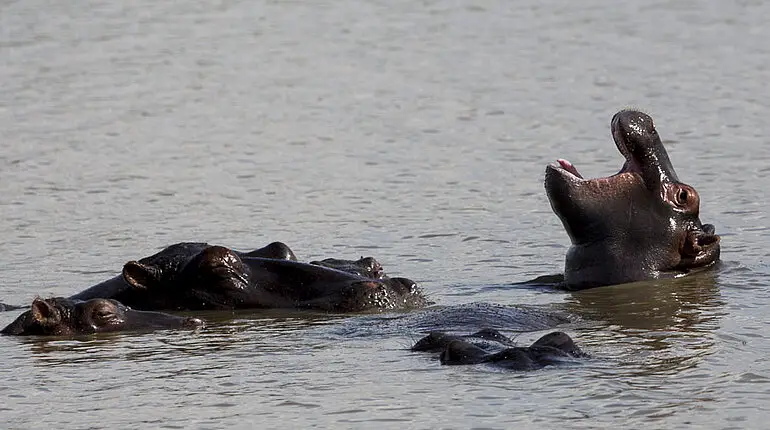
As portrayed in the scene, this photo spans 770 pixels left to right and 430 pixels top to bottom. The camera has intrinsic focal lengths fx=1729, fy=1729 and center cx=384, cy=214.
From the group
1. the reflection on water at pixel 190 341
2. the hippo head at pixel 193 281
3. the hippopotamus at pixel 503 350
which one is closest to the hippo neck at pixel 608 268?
the reflection on water at pixel 190 341

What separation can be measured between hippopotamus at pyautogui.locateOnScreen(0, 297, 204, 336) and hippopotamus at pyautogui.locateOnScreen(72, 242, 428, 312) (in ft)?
1.43

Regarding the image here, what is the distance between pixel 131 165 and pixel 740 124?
5.68 m

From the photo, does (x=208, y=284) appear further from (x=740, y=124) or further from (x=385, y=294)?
(x=740, y=124)

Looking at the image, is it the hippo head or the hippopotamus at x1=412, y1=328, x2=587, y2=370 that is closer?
the hippopotamus at x1=412, y1=328, x2=587, y2=370

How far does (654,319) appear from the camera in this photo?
9164 mm

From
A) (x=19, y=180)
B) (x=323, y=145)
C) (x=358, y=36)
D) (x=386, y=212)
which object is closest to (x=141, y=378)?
(x=386, y=212)

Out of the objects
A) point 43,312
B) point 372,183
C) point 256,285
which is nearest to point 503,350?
point 256,285

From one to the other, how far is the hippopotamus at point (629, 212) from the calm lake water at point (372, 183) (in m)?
0.22

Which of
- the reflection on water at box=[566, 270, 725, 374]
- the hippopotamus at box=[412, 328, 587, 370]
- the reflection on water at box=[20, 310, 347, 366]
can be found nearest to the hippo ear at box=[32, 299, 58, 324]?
the reflection on water at box=[20, 310, 347, 366]

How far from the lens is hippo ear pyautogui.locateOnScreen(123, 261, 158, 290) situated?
948cm

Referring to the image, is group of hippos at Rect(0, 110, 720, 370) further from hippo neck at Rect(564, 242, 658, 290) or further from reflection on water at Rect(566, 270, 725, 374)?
reflection on water at Rect(566, 270, 725, 374)

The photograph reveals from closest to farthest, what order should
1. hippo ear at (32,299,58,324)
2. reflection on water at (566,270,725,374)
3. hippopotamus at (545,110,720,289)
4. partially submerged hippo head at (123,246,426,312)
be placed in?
reflection on water at (566,270,725,374) → hippo ear at (32,299,58,324) → partially submerged hippo head at (123,246,426,312) → hippopotamus at (545,110,720,289)

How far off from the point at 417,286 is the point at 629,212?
140 centimetres

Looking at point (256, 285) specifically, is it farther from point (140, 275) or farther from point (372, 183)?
point (372, 183)
